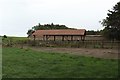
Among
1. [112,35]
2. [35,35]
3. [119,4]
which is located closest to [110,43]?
[112,35]

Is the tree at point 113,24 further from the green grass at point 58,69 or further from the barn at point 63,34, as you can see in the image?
the green grass at point 58,69

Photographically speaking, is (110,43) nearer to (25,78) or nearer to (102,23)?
(102,23)

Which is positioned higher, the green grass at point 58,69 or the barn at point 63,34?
the barn at point 63,34

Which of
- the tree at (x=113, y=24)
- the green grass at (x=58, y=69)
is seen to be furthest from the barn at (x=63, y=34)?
the green grass at (x=58, y=69)

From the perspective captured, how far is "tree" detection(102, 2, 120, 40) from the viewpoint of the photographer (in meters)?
44.6

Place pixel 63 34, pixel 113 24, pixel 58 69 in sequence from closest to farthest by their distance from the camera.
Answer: pixel 58 69 → pixel 113 24 → pixel 63 34

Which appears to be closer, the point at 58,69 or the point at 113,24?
the point at 58,69

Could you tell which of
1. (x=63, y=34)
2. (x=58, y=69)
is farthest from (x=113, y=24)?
(x=58, y=69)

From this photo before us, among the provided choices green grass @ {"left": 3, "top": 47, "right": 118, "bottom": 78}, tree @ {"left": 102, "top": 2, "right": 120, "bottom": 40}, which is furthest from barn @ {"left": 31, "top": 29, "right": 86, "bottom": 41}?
green grass @ {"left": 3, "top": 47, "right": 118, "bottom": 78}

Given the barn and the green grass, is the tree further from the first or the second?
the green grass

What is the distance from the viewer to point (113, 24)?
4522 cm

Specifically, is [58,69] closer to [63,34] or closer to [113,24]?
[113,24]

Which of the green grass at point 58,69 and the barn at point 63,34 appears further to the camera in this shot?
the barn at point 63,34

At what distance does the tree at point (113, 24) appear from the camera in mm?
44619
